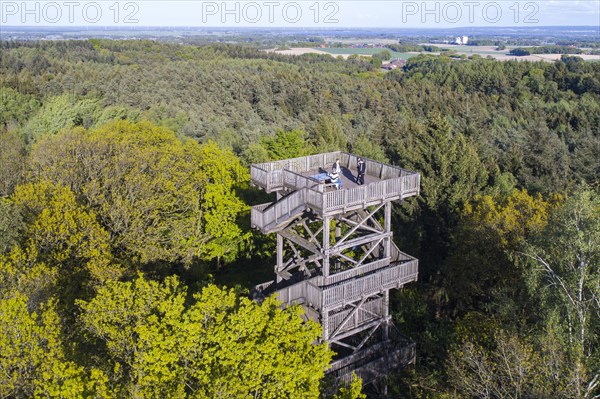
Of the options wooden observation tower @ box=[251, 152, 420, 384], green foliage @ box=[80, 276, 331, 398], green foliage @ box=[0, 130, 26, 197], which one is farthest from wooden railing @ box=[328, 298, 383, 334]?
green foliage @ box=[0, 130, 26, 197]

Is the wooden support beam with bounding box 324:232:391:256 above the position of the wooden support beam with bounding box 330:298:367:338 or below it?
above

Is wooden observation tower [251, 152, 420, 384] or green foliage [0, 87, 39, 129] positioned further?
green foliage [0, 87, 39, 129]

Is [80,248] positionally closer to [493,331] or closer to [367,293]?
[367,293]

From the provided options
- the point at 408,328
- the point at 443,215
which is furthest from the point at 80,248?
the point at 443,215

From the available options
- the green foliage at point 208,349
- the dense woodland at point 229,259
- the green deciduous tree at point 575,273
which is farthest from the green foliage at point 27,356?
the green deciduous tree at point 575,273

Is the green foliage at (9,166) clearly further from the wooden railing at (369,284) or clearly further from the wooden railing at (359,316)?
the wooden railing at (369,284)

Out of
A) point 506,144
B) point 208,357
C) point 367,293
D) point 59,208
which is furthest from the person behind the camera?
point 506,144

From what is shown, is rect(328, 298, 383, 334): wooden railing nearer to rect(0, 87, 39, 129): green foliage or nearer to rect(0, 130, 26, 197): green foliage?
rect(0, 130, 26, 197): green foliage
